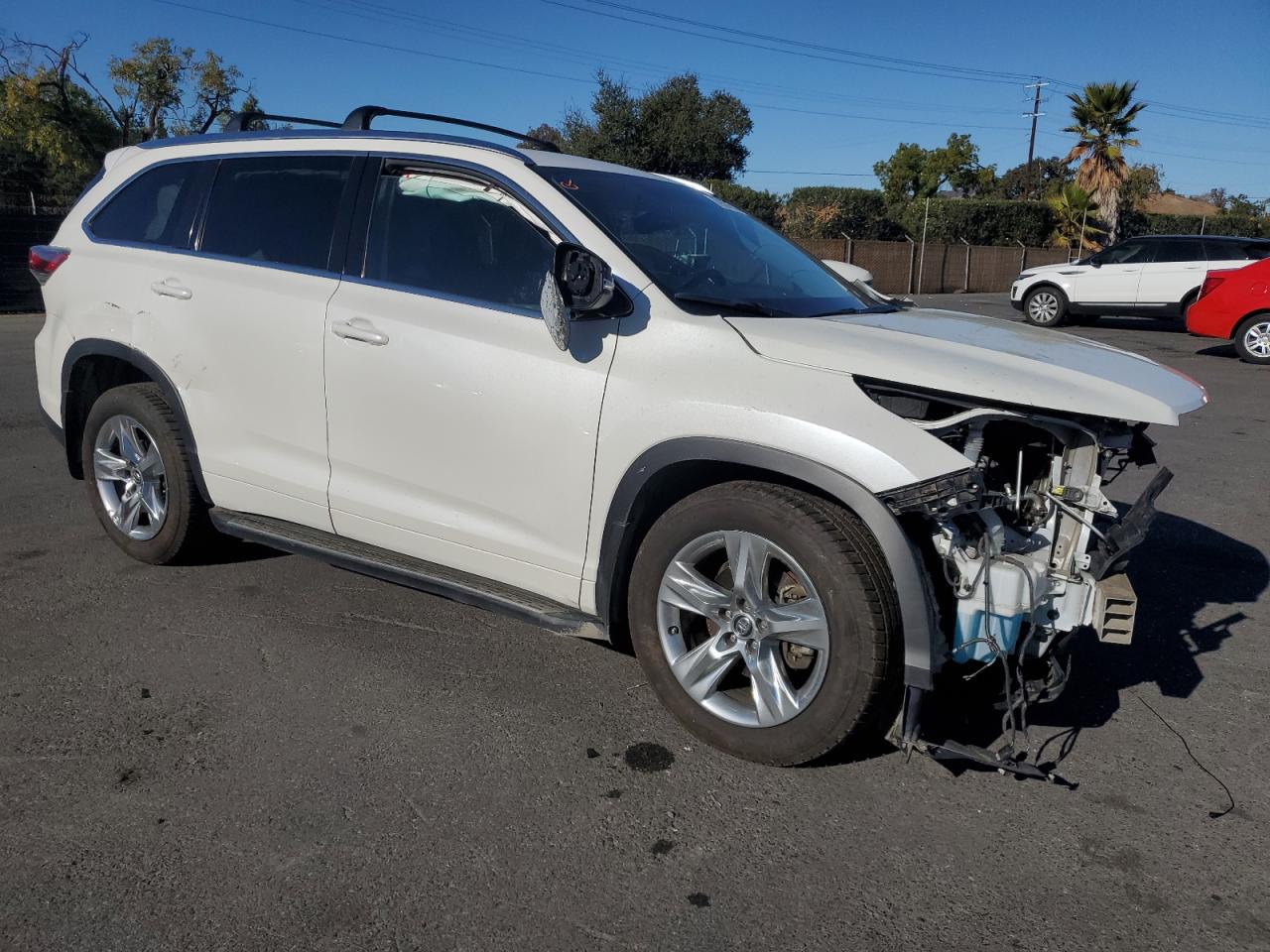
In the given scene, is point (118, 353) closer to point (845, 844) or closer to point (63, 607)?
point (63, 607)

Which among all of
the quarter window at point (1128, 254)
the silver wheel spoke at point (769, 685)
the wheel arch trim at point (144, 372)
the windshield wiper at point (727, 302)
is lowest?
the silver wheel spoke at point (769, 685)

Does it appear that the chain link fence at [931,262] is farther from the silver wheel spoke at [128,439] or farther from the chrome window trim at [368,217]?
the silver wheel spoke at [128,439]

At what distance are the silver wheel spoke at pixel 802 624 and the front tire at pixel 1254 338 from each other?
13.6m

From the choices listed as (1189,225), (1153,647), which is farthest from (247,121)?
(1189,225)

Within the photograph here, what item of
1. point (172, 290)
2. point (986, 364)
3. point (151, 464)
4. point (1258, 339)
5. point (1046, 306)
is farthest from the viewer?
point (1046, 306)

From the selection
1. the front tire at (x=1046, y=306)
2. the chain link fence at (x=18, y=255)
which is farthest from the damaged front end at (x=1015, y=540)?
the chain link fence at (x=18, y=255)

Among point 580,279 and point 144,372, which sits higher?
point 580,279

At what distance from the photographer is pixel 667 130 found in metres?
42.2

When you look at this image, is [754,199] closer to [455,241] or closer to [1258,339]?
[1258,339]

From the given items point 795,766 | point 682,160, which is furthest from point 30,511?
point 682,160

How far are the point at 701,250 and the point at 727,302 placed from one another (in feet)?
1.88

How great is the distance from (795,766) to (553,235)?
1.93m

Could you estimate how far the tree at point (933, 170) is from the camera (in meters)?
70.6

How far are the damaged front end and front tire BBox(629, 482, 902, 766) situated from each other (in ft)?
0.55
